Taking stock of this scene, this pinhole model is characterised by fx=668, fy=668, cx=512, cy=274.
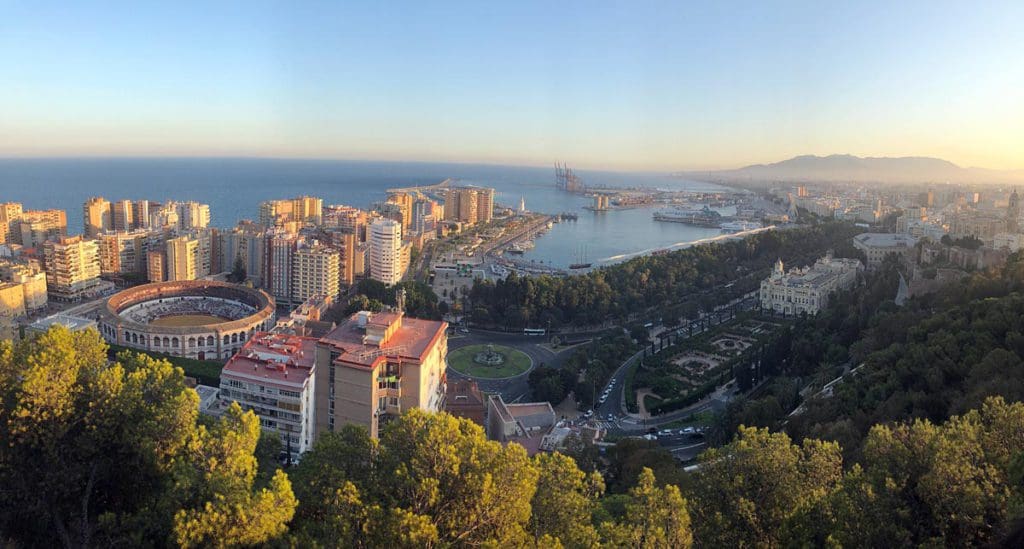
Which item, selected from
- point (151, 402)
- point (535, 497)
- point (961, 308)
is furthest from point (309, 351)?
point (961, 308)

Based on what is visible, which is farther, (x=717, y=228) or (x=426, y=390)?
(x=717, y=228)

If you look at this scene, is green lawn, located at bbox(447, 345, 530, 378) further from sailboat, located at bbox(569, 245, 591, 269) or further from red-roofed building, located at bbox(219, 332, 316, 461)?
sailboat, located at bbox(569, 245, 591, 269)

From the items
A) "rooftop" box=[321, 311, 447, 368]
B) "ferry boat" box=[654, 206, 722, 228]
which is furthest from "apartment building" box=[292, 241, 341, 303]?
"ferry boat" box=[654, 206, 722, 228]

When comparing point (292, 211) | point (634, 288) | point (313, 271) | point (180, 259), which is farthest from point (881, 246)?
point (292, 211)

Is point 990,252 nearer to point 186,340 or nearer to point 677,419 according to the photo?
point 677,419

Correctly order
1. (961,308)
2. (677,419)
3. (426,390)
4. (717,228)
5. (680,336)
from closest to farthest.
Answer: (426,390), (961,308), (677,419), (680,336), (717,228)

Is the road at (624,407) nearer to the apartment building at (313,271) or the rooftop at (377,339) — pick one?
the rooftop at (377,339)

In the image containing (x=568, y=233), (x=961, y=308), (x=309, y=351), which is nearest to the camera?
(x=309, y=351)

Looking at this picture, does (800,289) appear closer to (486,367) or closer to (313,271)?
(486,367)
